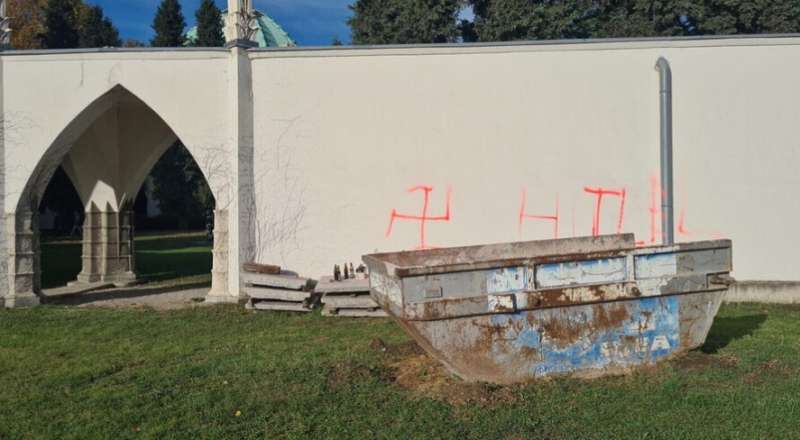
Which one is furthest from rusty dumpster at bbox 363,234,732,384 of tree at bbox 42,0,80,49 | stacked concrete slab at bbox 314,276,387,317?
tree at bbox 42,0,80,49

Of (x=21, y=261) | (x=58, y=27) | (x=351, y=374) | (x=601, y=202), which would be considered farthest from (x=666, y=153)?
(x=58, y=27)

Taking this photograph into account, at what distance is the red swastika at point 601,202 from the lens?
10.8 m

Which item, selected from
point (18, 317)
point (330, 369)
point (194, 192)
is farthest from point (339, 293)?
point (194, 192)

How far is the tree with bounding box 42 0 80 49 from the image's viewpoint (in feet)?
117

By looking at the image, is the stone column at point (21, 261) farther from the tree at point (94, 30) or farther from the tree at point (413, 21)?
the tree at point (94, 30)

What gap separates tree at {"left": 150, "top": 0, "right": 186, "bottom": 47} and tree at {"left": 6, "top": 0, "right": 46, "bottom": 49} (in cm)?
667

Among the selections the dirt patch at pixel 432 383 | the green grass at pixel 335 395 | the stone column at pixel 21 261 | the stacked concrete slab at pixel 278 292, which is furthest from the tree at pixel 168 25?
the dirt patch at pixel 432 383

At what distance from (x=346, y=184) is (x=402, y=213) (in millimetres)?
1092

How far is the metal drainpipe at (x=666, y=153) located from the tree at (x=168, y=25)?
35871 millimetres

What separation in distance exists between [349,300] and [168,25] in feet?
119

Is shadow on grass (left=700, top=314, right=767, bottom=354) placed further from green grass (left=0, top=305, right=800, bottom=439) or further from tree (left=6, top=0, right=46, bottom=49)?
tree (left=6, top=0, right=46, bottom=49)

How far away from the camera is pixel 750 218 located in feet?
35.3

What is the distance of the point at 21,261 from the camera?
1085cm

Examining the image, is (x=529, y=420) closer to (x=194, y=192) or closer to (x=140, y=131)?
(x=140, y=131)
